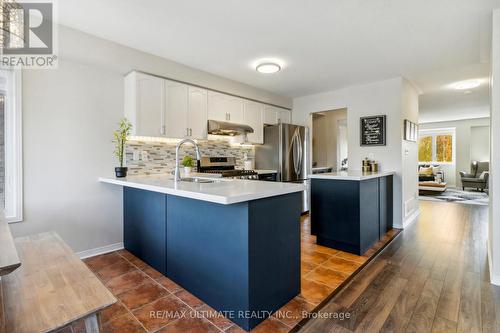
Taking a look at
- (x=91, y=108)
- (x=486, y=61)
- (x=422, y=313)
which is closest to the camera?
(x=422, y=313)

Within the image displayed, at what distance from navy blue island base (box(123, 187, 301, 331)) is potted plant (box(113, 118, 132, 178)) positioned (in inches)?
34.0

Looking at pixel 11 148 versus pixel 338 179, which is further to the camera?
pixel 338 179

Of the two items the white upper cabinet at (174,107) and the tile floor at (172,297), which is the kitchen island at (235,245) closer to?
the tile floor at (172,297)

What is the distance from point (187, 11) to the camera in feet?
7.49

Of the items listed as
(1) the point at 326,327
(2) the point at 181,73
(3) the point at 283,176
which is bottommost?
(1) the point at 326,327

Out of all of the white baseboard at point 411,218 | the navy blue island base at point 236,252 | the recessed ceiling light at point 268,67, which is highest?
the recessed ceiling light at point 268,67

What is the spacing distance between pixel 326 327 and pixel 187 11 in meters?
2.77

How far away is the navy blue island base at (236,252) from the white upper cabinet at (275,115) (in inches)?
119

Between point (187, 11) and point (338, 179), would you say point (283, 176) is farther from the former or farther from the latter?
point (187, 11)

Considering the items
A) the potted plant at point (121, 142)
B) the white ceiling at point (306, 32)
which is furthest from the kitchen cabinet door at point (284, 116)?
the potted plant at point (121, 142)

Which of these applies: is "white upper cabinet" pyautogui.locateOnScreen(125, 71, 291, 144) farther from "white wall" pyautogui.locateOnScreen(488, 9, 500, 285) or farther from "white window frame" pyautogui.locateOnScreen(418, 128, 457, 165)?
"white window frame" pyautogui.locateOnScreen(418, 128, 457, 165)

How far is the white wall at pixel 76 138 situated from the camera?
2.51 meters

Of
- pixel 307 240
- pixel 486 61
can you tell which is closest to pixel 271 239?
pixel 307 240

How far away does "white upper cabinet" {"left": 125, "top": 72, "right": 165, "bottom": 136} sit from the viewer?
301cm
